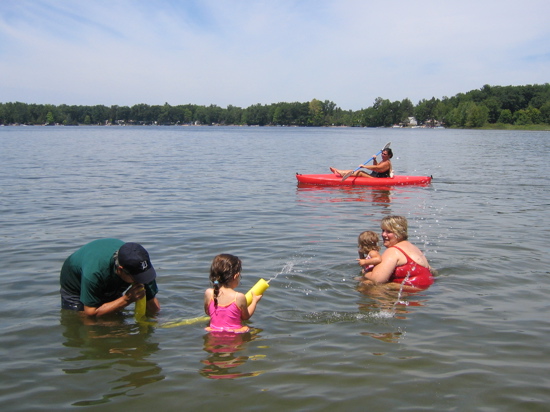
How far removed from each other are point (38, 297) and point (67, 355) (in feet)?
6.02

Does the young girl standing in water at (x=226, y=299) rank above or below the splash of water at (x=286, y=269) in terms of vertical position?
above

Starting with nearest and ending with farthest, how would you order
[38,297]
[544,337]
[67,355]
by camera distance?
[67,355] < [544,337] < [38,297]

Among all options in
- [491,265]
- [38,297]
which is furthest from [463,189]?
[38,297]

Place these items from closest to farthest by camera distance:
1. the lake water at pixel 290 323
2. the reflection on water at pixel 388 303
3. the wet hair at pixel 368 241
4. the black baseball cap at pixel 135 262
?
the lake water at pixel 290 323 → the black baseball cap at pixel 135 262 → the reflection on water at pixel 388 303 → the wet hair at pixel 368 241

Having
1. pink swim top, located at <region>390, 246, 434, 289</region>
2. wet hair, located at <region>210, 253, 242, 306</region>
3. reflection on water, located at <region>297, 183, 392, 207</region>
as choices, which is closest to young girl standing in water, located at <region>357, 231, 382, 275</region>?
pink swim top, located at <region>390, 246, 434, 289</region>

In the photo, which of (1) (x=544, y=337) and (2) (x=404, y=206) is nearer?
(1) (x=544, y=337)

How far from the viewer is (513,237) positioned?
974 centimetres

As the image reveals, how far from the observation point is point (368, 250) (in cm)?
711

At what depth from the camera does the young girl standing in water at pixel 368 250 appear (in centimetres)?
691

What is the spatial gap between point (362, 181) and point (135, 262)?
12.9 metres

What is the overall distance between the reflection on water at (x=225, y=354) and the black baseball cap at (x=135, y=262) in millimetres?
929

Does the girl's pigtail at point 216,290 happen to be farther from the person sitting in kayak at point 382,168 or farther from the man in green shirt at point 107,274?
the person sitting in kayak at point 382,168

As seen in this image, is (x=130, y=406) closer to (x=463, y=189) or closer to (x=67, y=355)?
(x=67, y=355)

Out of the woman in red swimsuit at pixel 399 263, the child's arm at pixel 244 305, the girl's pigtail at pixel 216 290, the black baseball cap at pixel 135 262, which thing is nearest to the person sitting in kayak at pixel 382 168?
the woman in red swimsuit at pixel 399 263
